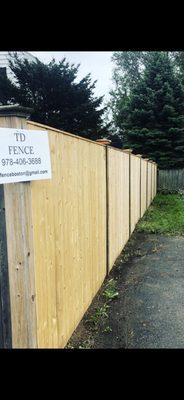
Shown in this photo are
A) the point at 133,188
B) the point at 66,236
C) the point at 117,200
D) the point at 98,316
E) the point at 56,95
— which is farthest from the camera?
the point at 56,95

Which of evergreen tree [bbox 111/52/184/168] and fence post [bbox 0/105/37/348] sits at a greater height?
evergreen tree [bbox 111/52/184/168]

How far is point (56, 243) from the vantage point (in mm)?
3469

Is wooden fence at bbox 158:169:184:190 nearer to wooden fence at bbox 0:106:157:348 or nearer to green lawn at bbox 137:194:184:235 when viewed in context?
green lawn at bbox 137:194:184:235

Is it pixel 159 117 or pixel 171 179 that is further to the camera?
pixel 159 117

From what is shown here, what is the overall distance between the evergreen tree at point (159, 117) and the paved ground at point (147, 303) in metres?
20.0

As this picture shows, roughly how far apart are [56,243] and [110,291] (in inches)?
96.6

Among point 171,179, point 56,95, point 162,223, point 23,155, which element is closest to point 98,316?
point 23,155

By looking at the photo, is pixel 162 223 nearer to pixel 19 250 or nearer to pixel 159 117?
pixel 19 250

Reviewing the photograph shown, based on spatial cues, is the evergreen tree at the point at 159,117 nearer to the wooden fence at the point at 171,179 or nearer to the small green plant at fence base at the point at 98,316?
the wooden fence at the point at 171,179

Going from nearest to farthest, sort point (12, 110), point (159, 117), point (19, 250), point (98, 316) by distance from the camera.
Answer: point (12, 110), point (19, 250), point (98, 316), point (159, 117)

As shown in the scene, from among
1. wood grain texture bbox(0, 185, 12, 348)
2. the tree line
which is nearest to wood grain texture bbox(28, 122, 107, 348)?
wood grain texture bbox(0, 185, 12, 348)

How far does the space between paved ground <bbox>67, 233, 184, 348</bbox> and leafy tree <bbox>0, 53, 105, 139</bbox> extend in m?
12.8

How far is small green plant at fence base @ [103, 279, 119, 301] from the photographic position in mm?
5463
